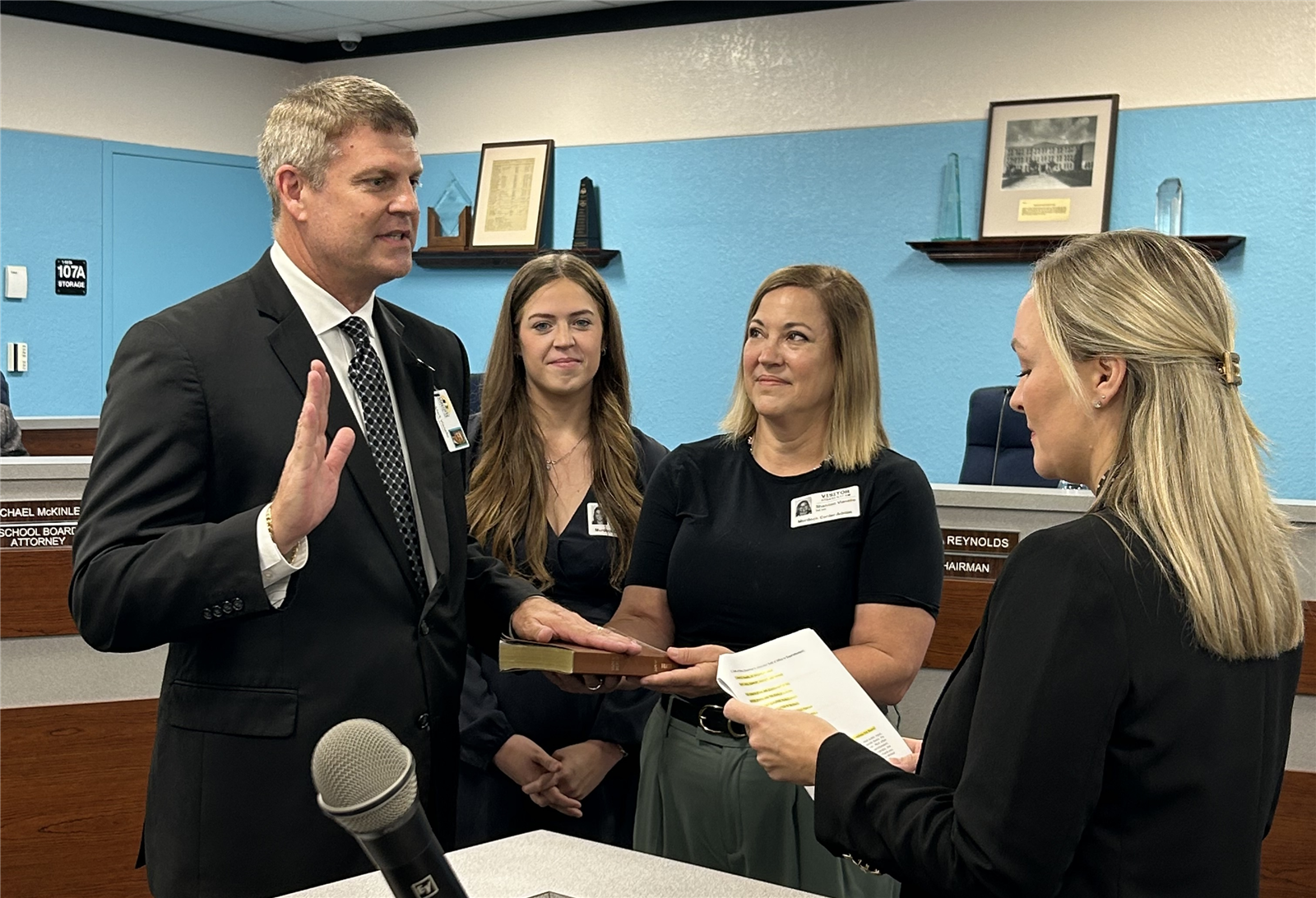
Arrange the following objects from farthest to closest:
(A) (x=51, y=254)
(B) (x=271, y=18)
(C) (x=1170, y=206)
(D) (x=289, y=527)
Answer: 1. (B) (x=271, y=18)
2. (A) (x=51, y=254)
3. (C) (x=1170, y=206)
4. (D) (x=289, y=527)

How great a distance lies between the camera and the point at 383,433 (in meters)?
1.91

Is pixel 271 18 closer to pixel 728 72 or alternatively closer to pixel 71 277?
pixel 71 277

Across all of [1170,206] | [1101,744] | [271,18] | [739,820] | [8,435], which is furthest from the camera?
[271,18]

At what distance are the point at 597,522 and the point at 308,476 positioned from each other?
1.09 m

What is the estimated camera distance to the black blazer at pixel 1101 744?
47.7 inches

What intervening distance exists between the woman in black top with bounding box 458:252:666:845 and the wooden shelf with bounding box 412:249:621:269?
4552 millimetres

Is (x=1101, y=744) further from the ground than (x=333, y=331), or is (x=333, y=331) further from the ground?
(x=333, y=331)

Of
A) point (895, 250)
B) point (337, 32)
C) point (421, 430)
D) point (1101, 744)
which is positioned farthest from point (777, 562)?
point (337, 32)

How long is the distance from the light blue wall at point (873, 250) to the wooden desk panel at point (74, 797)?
4245 mm

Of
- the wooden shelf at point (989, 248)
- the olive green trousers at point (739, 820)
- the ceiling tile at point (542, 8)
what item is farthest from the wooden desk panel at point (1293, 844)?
the ceiling tile at point (542, 8)

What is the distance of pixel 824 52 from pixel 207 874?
223 inches

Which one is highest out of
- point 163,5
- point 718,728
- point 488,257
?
point 163,5

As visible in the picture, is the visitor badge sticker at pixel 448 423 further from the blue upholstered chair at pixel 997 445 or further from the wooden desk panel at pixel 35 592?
the blue upholstered chair at pixel 997 445

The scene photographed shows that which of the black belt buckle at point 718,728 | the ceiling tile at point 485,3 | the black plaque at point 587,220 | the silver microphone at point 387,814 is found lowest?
the black belt buckle at point 718,728
